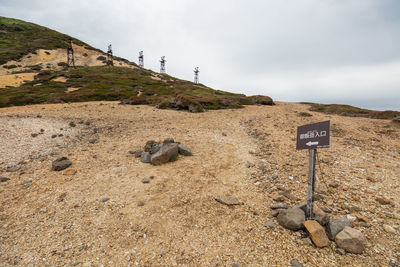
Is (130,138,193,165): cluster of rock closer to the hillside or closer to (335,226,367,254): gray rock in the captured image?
(335,226,367,254): gray rock

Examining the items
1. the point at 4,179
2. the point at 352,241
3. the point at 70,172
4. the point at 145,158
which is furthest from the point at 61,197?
the point at 352,241

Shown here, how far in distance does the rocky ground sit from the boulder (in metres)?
0.18

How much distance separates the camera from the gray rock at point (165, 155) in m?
9.65

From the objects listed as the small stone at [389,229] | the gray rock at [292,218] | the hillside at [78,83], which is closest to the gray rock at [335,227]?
the gray rock at [292,218]

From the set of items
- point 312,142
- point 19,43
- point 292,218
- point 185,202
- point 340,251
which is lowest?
point 340,251

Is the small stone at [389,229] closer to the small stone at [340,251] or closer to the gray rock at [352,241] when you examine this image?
the gray rock at [352,241]

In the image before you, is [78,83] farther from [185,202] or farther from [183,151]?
[185,202]

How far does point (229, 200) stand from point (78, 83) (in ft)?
178

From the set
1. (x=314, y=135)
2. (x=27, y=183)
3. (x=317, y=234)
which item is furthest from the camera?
(x=27, y=183)

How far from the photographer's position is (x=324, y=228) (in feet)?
16.7

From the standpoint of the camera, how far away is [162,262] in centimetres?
450

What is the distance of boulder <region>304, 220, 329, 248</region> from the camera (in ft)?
15.3

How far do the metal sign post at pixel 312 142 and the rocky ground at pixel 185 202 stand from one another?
0.99 metres

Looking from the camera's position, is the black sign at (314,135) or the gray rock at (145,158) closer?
the black sign at (314,135)
